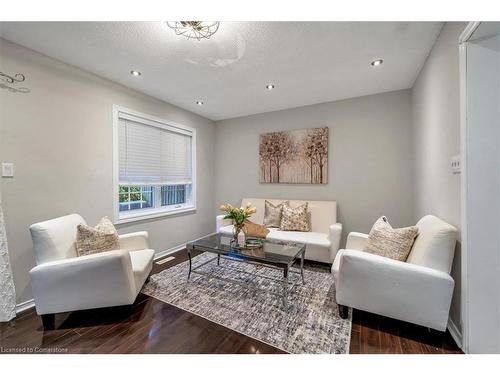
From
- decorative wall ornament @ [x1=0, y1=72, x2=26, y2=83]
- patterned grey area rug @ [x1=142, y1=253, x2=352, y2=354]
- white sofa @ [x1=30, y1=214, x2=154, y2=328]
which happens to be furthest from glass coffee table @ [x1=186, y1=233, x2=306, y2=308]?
decorative wall ornament @ [x1=0, y1=72, x2=26, y2=83]

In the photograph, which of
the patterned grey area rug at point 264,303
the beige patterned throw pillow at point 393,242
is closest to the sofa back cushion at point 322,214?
the patterned grey area rug at point 264,303

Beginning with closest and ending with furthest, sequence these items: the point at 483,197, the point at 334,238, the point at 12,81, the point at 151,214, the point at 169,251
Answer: the point at 483,197, the point at 12,81, the point at 334,238, the point at 151,214, the point at 169,251

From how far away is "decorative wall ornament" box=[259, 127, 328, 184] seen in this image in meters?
3.33

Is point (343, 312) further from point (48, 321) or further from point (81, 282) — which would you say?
point (48, 321)

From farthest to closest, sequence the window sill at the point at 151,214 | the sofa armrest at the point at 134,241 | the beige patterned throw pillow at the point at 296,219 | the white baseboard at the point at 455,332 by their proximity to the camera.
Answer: the beige patterned throw pillow at the point at 296,219 → the window sill at the point at 151,214 → the sofa armrest at the point at 134,241 → the white baseboard at the point at 455,332

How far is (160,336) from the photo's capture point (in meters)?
1.55

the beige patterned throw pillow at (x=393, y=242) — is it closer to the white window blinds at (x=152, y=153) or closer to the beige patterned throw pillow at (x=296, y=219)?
the beige patterned throw pillow at (x=296, y=219)

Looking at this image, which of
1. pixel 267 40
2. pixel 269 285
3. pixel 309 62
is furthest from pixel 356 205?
pixel 267 40

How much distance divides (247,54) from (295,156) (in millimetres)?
1849

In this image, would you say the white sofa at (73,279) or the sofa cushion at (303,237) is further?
the sofa cushion at (303,237)

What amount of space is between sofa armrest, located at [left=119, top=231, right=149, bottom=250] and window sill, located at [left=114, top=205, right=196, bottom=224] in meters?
0.52

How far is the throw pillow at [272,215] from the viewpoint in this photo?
10.9 ft

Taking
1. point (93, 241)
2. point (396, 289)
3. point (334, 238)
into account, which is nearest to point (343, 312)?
point (396, 289)

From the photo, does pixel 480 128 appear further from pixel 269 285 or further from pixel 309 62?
pixel 269 285
